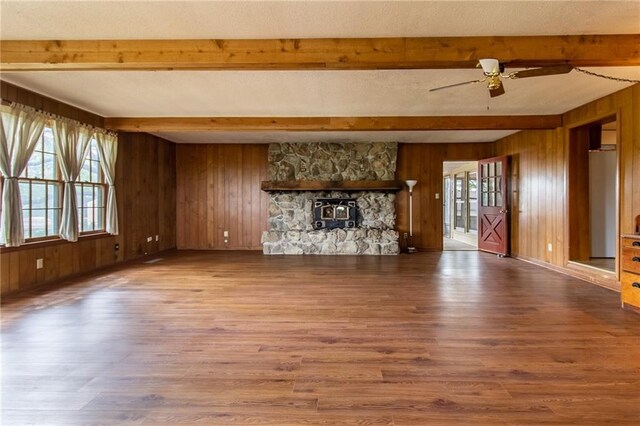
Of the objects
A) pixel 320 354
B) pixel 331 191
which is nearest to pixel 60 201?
pixel 320 354

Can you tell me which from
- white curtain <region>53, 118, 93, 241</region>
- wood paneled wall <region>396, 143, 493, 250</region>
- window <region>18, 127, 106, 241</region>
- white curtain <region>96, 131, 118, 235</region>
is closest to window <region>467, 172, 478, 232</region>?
wood paneled wall <region>396, 143, 493, 250</region>

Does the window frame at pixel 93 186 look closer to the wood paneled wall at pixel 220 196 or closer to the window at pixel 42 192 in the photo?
the window at pixel 42 192

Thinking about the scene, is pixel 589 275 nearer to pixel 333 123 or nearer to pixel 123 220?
pixel 333 123

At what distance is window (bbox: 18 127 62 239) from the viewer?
14.3 feet

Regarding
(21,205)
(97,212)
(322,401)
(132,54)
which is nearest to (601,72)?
(322,401)

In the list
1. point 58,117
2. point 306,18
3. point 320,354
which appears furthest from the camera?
point 58,117

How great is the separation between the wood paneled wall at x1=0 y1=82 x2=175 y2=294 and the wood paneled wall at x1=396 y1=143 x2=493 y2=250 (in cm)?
530

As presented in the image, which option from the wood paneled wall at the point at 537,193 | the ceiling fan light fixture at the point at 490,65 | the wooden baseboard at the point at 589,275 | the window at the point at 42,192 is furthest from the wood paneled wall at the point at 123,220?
the wood paneled wall at the point at 537,193

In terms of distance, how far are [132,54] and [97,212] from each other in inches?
143

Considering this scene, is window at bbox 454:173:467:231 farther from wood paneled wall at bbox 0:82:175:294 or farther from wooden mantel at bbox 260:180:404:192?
wood paneled wall at bbox 0:82:175:294

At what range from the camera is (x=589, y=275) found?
4840 millimetres

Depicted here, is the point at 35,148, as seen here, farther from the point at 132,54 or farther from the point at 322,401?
the point at 322,401

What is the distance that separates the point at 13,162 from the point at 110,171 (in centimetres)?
179

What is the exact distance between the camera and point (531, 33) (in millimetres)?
2924
